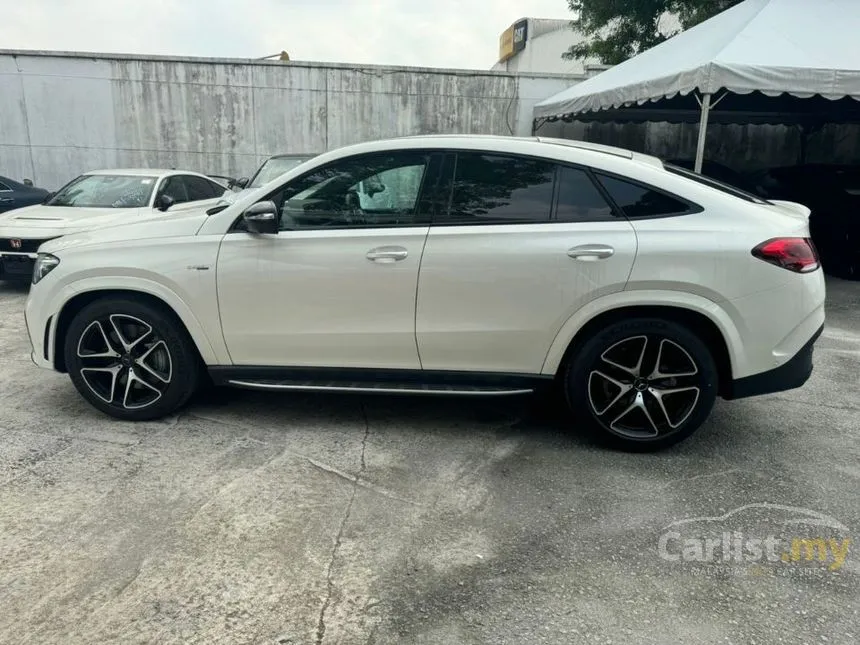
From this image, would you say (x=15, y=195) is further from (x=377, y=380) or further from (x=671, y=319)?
(x=671, y=319)

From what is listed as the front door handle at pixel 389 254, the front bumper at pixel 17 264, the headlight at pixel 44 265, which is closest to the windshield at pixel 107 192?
the front bumper at pixel 17 264

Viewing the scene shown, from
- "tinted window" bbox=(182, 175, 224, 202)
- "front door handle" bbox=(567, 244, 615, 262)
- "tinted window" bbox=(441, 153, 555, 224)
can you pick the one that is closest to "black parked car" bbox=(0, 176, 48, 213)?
"tinted window" bbox=(182, 175, 224, 202)

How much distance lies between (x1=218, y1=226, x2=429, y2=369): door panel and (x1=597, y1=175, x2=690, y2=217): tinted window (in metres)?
1.05

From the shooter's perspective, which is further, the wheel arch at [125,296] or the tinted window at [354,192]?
the wheel arch at [125,296]

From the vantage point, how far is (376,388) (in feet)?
11.9

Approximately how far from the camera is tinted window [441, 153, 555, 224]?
3461 mm

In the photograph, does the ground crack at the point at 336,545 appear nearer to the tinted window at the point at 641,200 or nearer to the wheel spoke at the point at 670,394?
the wheel spoke at the point at 670,394

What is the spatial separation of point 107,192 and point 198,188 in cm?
134

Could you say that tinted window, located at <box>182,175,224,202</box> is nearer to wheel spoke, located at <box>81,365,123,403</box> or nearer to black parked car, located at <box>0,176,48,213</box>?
black parked car, located at <box>0,176,48,213</box>

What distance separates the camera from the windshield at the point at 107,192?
7.90 meters

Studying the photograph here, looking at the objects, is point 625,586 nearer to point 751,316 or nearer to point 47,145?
point 751,316

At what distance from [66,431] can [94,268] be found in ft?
3.25

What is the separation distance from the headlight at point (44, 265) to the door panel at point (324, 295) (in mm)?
1057

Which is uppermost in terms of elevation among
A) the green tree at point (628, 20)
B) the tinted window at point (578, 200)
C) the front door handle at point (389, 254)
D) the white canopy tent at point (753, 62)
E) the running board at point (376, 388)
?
the green tree at point (628, 20)
